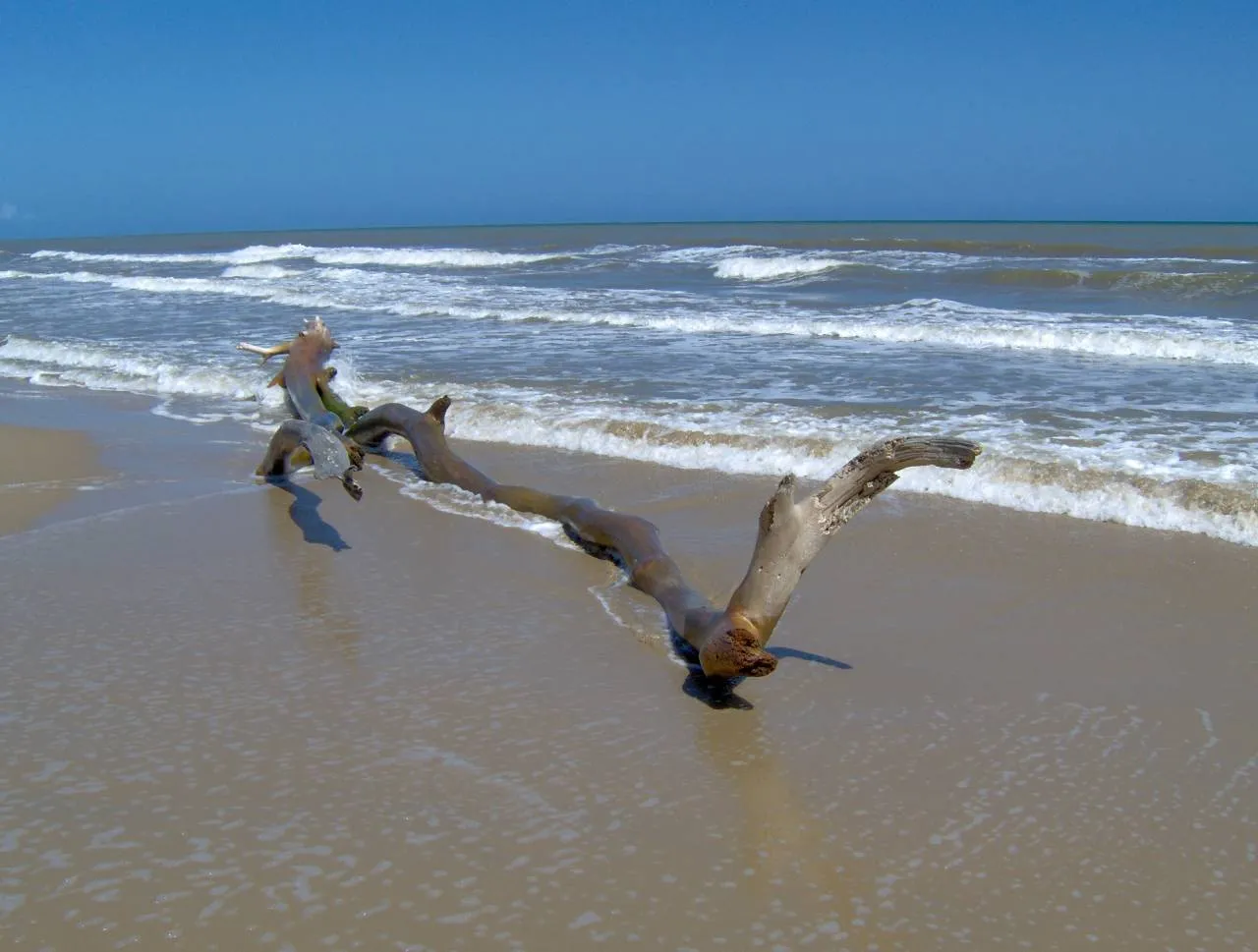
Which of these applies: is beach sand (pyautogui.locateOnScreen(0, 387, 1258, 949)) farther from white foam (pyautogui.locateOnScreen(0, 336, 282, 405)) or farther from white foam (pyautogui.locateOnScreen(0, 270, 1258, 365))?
white foam (pyautogui.locateOnScreen(0, 270, 1258, 365))

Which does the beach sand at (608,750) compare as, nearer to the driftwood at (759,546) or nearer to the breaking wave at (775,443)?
the driftwood at (759,546)

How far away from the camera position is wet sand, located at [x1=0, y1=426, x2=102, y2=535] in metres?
6.25

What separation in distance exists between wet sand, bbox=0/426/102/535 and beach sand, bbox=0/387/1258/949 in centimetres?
70

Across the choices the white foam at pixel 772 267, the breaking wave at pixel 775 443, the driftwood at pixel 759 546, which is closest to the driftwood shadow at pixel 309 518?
the driftwood at pixel 759 546

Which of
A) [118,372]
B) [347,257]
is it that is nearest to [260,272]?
[347,257]

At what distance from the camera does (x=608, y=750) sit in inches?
132

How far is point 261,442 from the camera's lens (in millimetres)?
Result: 8258

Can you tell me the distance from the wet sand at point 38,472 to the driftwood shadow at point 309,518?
124 centimetres

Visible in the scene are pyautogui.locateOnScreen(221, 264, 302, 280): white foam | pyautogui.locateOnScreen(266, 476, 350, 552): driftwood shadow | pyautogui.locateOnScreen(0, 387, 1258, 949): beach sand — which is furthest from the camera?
pyautogui.locateOnScreen(221, 264, 302, 280): white foam

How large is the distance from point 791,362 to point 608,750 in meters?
8.30

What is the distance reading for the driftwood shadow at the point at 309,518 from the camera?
564 cm

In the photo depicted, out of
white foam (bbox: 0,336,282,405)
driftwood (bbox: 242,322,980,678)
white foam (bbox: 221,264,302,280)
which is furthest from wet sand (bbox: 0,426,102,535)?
white foam (bbox: 221,264,302,280)

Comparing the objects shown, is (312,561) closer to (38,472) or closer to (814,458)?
(38,472)

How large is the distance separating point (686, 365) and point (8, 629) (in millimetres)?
7557
